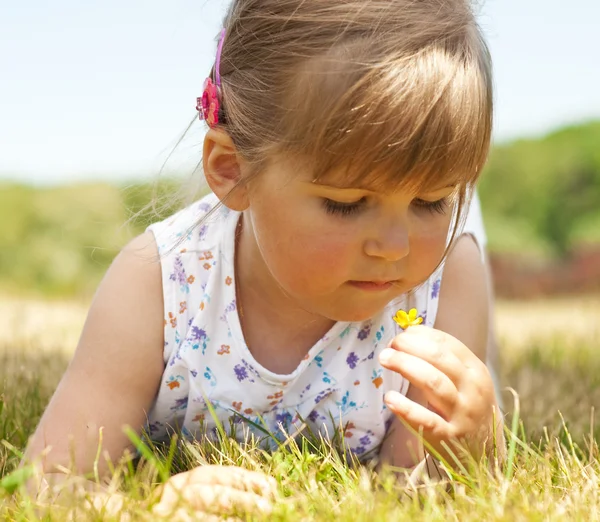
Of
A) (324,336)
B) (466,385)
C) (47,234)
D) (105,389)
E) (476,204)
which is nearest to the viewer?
(466,385)

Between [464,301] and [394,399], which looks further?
[464,301]

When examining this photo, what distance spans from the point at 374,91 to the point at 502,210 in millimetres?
5105

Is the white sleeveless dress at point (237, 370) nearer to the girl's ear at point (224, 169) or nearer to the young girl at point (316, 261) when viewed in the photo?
the young girl at point (316, 261)

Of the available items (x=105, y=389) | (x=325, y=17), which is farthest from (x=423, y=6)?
(x=105, y=389)

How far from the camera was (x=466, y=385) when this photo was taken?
140 centimetres

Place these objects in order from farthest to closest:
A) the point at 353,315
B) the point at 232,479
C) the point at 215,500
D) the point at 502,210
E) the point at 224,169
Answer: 1. the point at 502,210
2. the point at 224,169
3. the point at 353,315
4. the point at 232,479
5. the point at 215,500

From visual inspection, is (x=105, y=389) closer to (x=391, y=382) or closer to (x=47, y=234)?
(x=391, y=382)

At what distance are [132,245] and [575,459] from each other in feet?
3.25

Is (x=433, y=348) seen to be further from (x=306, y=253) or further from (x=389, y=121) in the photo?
(x=389, y=121)

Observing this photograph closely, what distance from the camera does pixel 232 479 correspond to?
51.1 inches

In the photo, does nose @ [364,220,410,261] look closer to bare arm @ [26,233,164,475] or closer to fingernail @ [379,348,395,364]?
fingernail @ [379,348,395,364]

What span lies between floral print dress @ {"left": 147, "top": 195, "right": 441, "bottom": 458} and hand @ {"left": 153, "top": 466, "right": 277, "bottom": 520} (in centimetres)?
39

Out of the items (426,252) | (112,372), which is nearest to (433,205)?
(426,252)

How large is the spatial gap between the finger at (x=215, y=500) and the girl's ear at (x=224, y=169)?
0.57 meters
